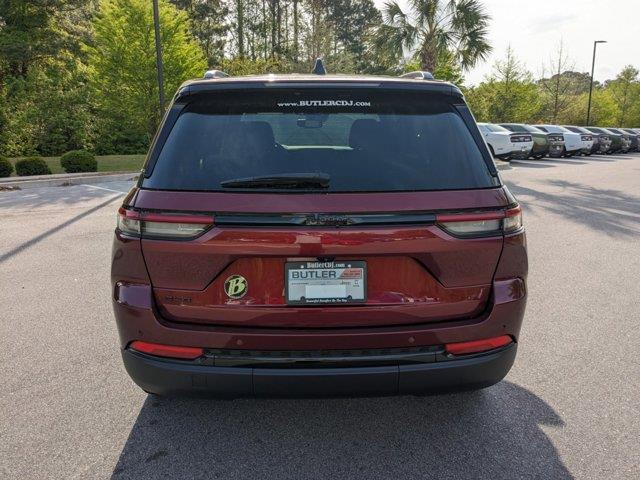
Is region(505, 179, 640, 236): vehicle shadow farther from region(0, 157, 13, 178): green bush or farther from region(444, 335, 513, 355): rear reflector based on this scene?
region(0, 157, 13, 178): green bush

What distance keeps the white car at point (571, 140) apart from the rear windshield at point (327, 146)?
1086 inches

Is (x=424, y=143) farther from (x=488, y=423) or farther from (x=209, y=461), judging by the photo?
(x=209, y=461)

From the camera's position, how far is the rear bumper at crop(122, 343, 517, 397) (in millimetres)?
2229

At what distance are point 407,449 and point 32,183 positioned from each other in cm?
1519

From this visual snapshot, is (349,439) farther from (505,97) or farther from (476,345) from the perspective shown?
(505,97)

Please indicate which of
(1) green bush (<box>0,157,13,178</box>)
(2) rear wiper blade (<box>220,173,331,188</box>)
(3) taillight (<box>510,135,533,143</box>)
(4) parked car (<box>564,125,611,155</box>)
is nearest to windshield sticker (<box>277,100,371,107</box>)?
(2) rear wiper blade (<box>220,173,331,188</box>)

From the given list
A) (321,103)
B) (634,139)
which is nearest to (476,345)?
(321,103)

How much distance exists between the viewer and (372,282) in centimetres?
224

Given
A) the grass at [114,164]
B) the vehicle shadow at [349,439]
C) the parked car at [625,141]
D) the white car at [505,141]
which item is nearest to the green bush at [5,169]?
the grass at [114,164]

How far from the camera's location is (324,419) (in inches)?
113

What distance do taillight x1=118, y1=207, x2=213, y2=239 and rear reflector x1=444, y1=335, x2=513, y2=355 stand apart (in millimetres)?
1198

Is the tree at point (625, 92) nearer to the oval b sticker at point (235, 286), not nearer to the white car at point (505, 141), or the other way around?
the white car at point (505, 141)

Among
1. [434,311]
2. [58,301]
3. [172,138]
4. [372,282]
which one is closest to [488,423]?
[434,311]

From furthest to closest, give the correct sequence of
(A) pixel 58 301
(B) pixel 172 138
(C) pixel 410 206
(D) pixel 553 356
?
1. (A) pixel 58 301
2. (D) pixel 553 356
3. (B) pixel 172 138
4. (C) pixel 410 206
